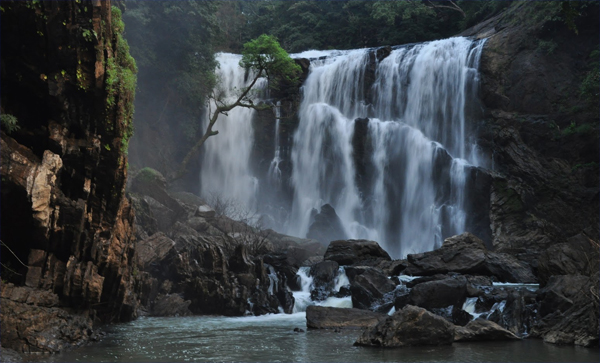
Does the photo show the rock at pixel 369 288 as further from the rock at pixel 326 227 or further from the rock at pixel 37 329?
the rock at pixel 326 227

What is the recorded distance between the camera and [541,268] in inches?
576

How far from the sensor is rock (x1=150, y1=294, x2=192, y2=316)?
15008 mm

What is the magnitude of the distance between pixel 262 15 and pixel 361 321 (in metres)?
42.4

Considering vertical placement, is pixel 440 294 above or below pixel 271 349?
above

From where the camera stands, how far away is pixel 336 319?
12719 millimetres

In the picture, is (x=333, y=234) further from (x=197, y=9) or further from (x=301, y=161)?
(x=197, y=9)

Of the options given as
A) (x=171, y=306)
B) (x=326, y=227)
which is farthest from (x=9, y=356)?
(x=326, y=227)

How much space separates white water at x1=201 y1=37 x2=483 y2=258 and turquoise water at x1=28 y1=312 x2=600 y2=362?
1865 centimetres

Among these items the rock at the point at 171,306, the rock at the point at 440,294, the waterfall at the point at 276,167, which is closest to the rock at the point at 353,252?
the rock at the point at 171,306

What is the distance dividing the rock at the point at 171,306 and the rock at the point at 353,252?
266 inches

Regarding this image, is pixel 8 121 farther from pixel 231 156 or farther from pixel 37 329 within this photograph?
pixel 231 156

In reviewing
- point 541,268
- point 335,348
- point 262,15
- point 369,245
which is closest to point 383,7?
point 262,15

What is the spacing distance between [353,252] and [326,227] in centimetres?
919

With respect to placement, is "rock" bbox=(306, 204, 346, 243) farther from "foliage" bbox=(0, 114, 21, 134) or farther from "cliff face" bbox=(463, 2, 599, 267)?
"foliage" bbox=(0, 114, 21, 134)
